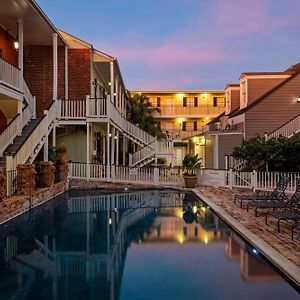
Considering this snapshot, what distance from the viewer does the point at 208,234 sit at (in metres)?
10.2

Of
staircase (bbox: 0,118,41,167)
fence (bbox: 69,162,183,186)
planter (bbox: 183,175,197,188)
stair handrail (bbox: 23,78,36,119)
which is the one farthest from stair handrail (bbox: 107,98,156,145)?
staircase (bbox: 0,118,41,167)

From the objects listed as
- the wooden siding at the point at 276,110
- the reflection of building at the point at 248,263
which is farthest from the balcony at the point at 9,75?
the wooden siding at the point at 276,110

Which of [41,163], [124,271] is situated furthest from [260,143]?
[124,271]

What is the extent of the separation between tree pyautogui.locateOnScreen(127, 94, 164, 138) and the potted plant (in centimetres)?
1653

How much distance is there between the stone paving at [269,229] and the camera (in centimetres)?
776

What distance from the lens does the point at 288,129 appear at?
2216cm

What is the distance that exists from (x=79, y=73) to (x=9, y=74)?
8.05 m

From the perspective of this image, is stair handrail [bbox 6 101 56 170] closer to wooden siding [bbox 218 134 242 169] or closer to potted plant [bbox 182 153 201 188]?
potted plant [bbox 182 153 201 188]

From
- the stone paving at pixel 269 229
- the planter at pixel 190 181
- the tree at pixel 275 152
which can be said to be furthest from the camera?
the planter at pixel 190 181

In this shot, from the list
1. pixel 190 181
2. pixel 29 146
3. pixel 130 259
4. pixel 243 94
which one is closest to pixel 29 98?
pixel 29 146

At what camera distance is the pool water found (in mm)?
6074

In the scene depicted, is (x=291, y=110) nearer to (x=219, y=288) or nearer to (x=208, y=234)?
(x=208, y=234)

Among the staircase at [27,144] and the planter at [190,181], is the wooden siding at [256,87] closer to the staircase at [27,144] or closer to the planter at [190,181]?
the planter at [190,181]

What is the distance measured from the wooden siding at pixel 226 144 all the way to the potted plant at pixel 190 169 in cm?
479
